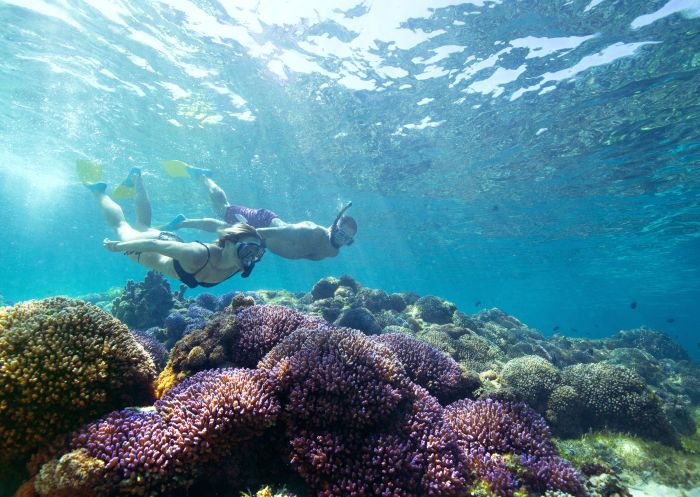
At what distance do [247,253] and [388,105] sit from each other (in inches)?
508

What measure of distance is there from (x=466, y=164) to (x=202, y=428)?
22.0 metres

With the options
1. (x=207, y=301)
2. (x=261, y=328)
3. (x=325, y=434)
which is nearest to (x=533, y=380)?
(x=325, y=434)

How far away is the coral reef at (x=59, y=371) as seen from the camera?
3.17 m

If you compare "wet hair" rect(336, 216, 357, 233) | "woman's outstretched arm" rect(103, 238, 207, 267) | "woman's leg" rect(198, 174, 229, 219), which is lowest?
"woman's outstretched arm" rect(103, 238, 207, 267)

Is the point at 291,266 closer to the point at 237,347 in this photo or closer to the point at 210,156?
the point at 210,156

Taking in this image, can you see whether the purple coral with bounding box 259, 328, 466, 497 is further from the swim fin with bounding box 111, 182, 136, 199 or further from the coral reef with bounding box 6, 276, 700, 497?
the swim fin with bounding box 111, 182, 136, 199

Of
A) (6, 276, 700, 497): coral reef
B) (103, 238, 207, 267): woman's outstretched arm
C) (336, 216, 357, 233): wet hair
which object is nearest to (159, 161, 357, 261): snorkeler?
(336, 216, 357, 233): wet hair

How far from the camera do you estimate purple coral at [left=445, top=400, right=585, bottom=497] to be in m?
3.78

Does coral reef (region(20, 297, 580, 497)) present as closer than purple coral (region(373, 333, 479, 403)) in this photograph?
Yes

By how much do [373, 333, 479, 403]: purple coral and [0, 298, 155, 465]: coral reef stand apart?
3.56 m

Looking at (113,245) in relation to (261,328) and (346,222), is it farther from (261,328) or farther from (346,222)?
(346,222)

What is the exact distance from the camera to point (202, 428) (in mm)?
3211

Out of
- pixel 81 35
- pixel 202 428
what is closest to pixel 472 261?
pixel 81 35

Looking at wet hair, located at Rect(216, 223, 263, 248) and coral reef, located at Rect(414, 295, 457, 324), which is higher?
coral reef, located at Rect(414, 295, 457, 324)
